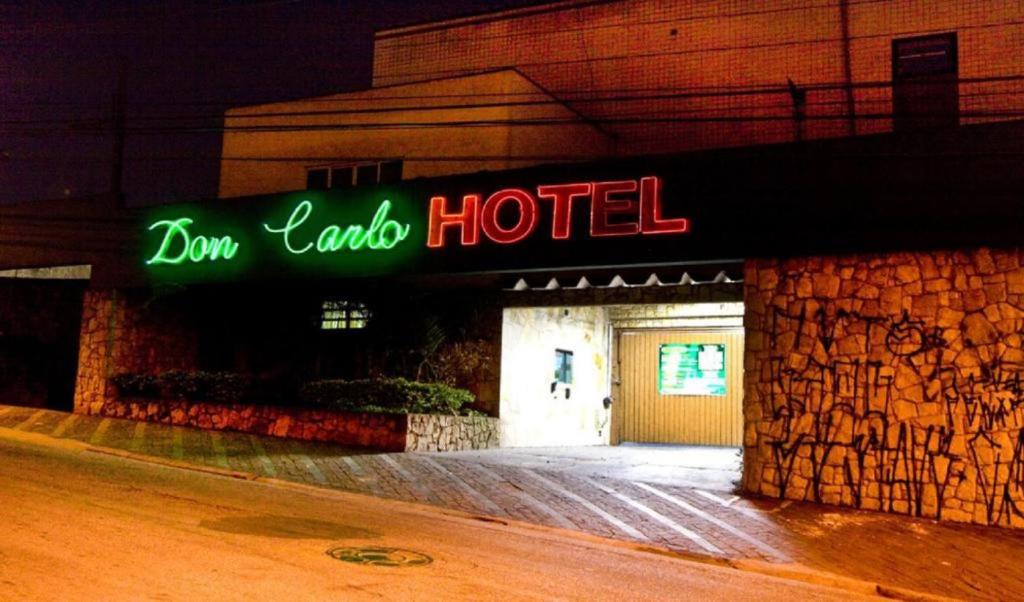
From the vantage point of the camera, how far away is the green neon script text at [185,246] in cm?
1840

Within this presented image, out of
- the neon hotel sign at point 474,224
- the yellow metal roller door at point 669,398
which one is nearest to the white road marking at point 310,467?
the neon hotel sign at point 474,224

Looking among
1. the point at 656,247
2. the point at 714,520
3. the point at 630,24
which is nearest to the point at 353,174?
the point at 630,24

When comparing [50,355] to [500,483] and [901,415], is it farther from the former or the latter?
[901,415]

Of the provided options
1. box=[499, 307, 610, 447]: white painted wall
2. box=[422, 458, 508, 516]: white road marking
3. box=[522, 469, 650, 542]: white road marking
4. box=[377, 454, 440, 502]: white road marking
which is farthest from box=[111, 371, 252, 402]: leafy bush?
box=[522, 469, 650, 542]: white road marking

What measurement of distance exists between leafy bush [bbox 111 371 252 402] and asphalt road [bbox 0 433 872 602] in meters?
6.52

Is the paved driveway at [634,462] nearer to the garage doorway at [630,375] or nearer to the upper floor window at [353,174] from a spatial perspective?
the garage doorway at [630,375]

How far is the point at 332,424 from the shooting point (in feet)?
53.6

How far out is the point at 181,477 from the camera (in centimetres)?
1208

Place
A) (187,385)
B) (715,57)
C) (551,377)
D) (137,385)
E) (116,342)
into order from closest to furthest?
1. (187,385)
2. (137,385)
3. (551,377)
4. (116,342)
5. (715,57)

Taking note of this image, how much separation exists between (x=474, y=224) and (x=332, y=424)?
15.7 ft

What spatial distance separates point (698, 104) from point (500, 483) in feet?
37.3

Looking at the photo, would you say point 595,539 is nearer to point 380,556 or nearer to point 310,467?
point 380,556

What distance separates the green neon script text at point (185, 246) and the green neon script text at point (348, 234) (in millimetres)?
1213

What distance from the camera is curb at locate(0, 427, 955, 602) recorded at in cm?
820
